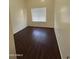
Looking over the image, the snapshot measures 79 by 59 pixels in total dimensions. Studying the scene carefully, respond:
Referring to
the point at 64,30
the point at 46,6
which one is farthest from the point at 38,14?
the point at 64,30

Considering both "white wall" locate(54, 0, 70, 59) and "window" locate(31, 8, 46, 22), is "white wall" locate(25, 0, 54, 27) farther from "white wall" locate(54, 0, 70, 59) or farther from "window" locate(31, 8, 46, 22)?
"white wall" locate(54, 0, 70, 59)

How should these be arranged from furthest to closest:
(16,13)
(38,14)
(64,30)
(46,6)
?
(38,14)
(46,6)
(16,13)
(64,30)

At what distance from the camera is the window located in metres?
7.79

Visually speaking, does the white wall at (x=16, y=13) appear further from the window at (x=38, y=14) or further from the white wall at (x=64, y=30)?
the white wall at (x=64, y=30)

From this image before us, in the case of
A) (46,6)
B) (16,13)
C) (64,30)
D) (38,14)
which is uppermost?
(46,6)

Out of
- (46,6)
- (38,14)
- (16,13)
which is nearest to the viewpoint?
(16,13)

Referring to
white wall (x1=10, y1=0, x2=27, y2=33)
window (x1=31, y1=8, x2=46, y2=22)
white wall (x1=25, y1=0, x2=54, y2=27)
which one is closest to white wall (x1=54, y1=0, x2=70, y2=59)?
white wall (x1=10, y1=0, x2=27, y2=33)

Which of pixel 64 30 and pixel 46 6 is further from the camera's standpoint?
pixel 46 6

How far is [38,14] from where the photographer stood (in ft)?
26.1

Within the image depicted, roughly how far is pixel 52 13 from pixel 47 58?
5277 mm

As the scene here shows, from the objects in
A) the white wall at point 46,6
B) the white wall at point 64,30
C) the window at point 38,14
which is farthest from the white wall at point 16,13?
the white wall at point 64,30

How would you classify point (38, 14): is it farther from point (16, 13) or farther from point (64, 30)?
point (64, 30)
